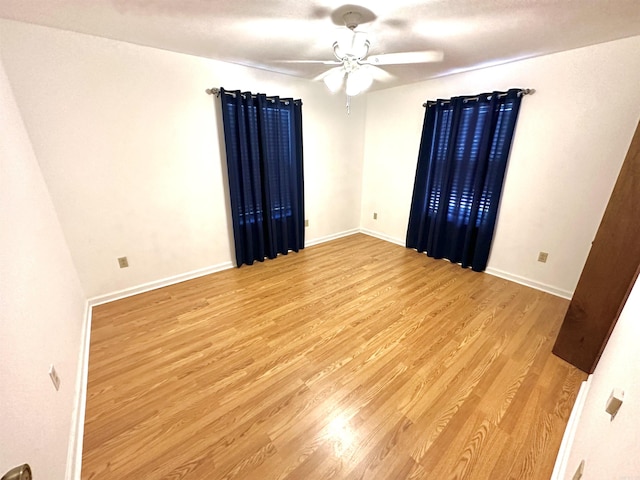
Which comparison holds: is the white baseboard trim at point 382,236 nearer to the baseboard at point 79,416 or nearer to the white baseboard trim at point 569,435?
the white baseboard trim at point 569,435

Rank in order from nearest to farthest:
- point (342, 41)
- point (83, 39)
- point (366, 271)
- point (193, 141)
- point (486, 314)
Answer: point (342, 41) → point (83, 39) → point (486, 314) → point (193, 141) → point (366, 271)

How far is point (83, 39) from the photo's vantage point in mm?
2025

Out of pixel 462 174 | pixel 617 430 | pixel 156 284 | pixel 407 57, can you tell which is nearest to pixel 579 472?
pixel 617 430

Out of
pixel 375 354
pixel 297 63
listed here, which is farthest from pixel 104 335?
pixel 297 63

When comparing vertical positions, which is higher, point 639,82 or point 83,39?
point 83,39

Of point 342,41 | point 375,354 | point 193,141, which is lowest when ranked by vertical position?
point 375,354

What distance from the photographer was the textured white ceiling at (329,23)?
1589 mm

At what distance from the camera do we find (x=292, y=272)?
316 centimetres

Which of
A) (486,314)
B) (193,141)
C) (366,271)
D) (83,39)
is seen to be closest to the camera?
(83,39)

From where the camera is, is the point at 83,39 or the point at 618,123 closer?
the point at 83,39

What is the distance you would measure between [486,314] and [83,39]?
408 centimetres

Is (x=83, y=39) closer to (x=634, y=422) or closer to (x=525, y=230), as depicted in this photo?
(x=634, y=422)

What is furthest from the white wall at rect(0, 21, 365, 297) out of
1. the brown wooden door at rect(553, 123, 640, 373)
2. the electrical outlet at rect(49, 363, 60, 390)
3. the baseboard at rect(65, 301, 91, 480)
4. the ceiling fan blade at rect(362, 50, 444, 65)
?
the brown wooden door at rect(553, 123, 640, 373)

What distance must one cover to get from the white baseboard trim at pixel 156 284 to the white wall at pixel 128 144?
0.14 feet
